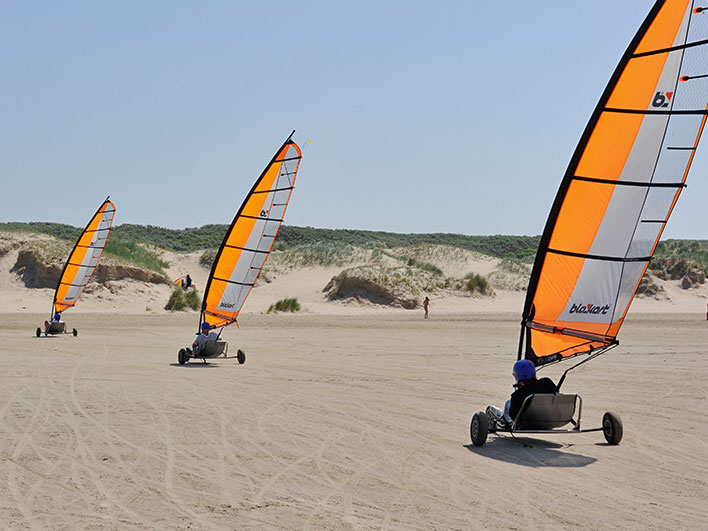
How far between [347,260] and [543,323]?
40.8 metres

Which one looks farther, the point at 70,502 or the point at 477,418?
the point at 477,418

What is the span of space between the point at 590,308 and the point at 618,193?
3.98ft

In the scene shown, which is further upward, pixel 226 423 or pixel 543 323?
pixel 543 323

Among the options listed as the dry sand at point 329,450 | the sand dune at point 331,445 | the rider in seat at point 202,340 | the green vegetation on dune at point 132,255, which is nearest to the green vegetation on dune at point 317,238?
the green vegetation on dune at point 132,255

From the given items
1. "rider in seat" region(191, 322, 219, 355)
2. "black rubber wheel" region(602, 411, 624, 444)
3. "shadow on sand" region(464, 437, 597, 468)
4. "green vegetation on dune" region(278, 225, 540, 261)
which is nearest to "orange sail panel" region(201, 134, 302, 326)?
"rider in seat" region(191, 322, 219, 355)

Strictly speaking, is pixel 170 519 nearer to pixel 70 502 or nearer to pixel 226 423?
pixel 70 502

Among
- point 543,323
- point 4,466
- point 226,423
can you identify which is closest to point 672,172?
point 543,323

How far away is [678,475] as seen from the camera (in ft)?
22.3

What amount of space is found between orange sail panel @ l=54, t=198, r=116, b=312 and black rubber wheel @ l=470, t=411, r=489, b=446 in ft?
64.5

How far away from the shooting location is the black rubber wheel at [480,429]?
7.76 metres

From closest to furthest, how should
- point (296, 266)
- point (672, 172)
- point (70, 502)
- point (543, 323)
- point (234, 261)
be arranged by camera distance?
1. point (70, 502)
2. point (672, 172)
3. point (543, 323)
4. point (234, 261)
5. point (296, 266)

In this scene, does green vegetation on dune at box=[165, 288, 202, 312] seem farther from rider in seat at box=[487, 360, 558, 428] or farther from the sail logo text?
the sail logo text

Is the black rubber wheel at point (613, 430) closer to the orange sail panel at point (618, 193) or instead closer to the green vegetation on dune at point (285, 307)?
the orange sail panel at point (618, 193)

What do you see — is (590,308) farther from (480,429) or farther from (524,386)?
(480,429)
